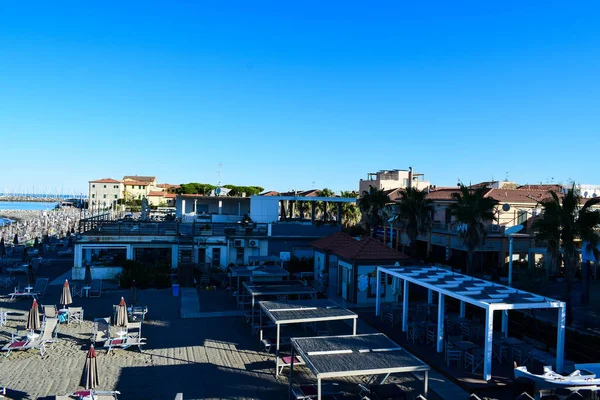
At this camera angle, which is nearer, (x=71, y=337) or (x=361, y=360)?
(x=361, y=360)

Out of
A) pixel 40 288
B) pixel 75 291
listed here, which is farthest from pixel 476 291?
pixel 40 288

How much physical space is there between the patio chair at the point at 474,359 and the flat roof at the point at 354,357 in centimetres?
271

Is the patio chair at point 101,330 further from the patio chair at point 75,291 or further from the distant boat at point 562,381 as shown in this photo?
the distant boat at point 562,381

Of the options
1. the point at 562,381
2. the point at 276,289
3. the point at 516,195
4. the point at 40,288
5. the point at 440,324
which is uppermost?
the point at 516,195

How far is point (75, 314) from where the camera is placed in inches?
649

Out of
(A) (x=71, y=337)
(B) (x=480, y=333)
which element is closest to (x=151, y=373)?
(A) (x=71, y=337)

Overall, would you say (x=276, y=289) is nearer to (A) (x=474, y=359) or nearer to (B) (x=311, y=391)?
(B) (x=311, y=391)

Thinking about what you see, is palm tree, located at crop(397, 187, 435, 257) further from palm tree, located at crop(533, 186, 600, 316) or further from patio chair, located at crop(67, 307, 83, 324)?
patio chair, located at crop(67, 307, 83, 324)

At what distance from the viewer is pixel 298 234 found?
28.8 m

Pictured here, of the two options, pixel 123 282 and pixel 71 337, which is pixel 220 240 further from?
pixel 71 337

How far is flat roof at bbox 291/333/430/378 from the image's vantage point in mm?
8906

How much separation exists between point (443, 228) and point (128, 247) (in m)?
21.6

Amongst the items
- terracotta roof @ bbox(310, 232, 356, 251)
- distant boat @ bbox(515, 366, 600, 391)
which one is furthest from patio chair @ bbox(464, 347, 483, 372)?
terracotta roof @ bbox(310, 232, 356, 251)

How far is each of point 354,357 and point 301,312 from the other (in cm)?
347
